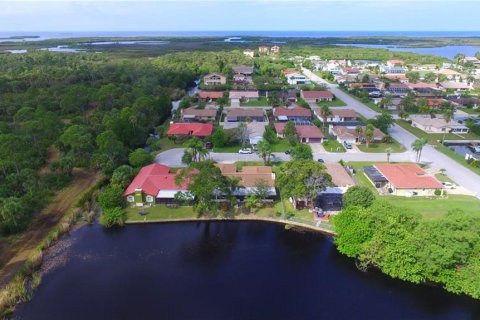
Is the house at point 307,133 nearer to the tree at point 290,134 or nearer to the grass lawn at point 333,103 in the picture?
the tree at point 290,134

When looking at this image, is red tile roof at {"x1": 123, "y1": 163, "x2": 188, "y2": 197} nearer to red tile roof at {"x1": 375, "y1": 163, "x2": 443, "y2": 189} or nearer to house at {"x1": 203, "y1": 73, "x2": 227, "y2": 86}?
red tile roof at {"x1": 375, "y1": 163, "x2": 443, "y2": 189}

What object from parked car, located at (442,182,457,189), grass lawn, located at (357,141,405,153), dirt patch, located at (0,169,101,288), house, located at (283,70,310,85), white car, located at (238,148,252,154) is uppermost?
house, located at (283,70,310,85)

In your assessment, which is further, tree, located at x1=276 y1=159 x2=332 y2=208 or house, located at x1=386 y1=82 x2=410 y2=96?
house, located at x1=386 y1=82 x2=410 y2=96

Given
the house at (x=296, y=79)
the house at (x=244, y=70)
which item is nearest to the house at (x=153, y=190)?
the house at (x=296, y=79)

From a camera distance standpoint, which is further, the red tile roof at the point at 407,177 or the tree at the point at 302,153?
the tree at the point at 302,153

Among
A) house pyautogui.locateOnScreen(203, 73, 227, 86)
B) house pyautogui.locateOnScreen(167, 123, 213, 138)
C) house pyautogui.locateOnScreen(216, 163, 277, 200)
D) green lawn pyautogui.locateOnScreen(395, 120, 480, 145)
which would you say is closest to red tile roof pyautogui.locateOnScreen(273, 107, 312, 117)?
house pyautogui.locateOnScreen(167, 123, 213, 138)

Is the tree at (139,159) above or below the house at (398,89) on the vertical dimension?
below

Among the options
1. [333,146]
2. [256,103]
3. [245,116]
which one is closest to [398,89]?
[256,103]
